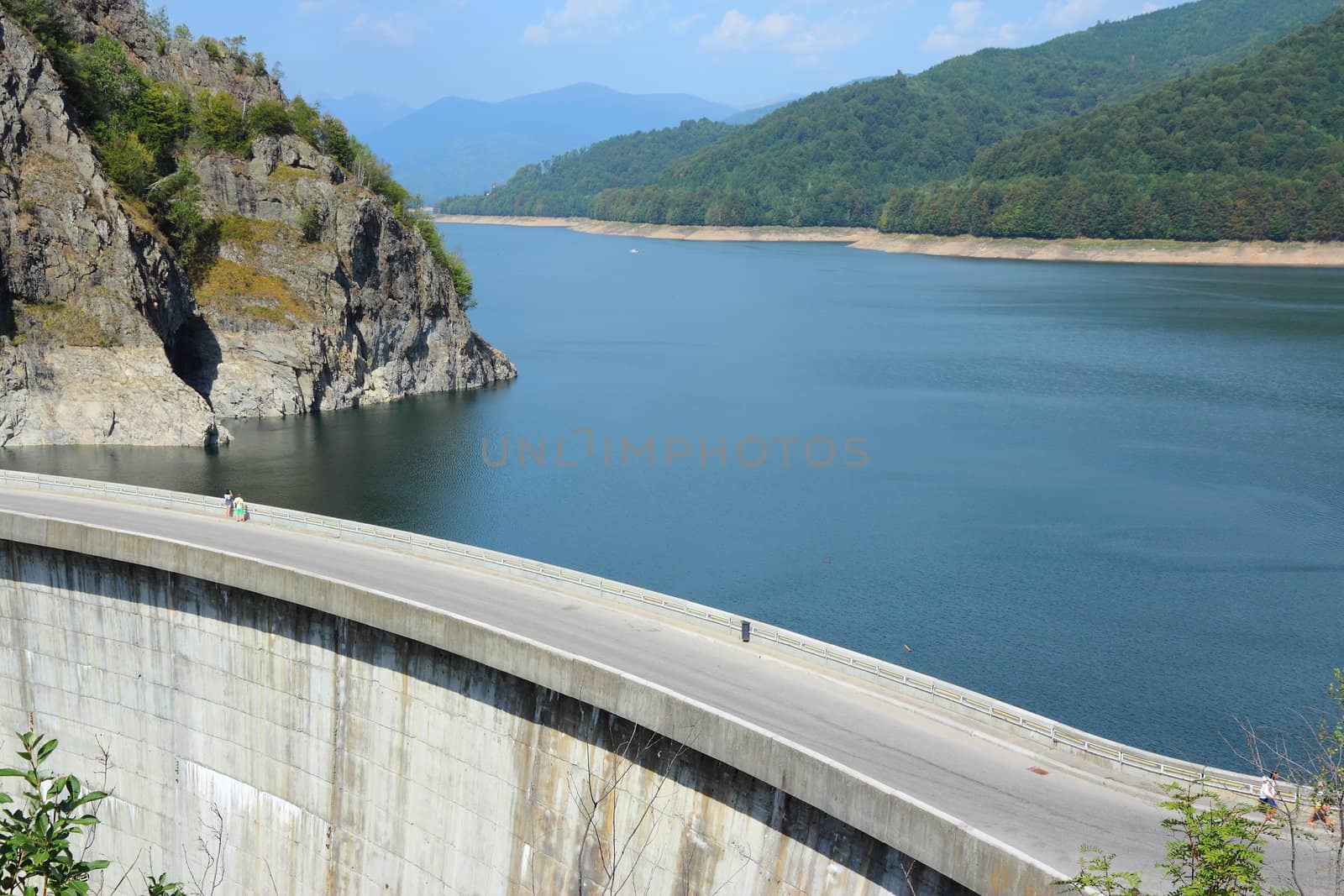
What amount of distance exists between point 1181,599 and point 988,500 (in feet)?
54.6

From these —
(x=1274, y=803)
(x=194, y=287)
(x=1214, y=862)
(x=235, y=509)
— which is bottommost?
(x=235, y=509)

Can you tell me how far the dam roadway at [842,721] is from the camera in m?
20.0

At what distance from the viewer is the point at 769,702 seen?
25.3 meters

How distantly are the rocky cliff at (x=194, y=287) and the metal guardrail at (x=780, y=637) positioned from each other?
31880 millimetres

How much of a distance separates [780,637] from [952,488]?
4165cm

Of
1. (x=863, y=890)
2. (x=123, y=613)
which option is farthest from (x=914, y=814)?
(x=123, y=613)

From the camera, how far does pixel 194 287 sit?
8600 centimetres

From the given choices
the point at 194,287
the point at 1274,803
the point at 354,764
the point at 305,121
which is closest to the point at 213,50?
the point at 305,121

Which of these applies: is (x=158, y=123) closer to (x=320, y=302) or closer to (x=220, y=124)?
(x=220, y=124)

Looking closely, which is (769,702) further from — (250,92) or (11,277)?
(250,92)

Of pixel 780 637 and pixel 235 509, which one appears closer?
pixel 780 637

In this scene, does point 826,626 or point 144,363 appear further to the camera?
point 144,363

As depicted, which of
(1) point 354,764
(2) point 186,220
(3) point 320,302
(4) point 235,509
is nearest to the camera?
(1) point 354,764

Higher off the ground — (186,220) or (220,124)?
(220,124)
